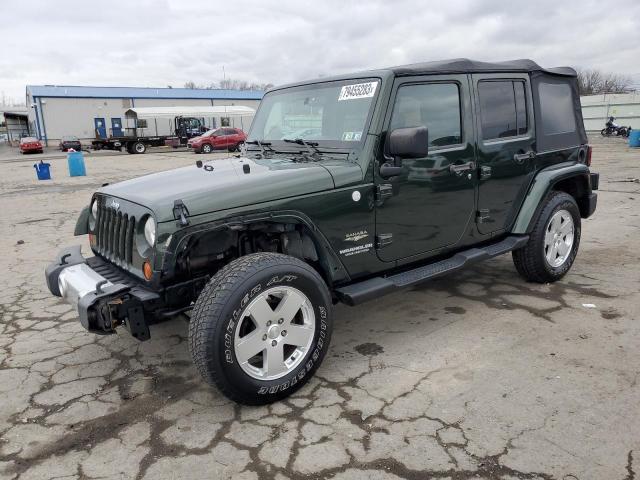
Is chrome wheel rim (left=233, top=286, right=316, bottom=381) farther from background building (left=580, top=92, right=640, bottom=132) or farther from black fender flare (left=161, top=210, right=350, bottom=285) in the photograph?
background building (left=580, top=92, right=640, bottom=132)

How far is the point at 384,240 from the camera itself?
3453mm

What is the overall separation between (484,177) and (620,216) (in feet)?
17.1

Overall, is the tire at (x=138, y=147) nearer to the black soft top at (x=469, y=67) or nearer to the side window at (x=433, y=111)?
the black soft top at (x=469, y=67)

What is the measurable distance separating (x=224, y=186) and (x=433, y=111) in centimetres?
173

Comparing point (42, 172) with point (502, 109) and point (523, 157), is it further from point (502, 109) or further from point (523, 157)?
point (523, 157)

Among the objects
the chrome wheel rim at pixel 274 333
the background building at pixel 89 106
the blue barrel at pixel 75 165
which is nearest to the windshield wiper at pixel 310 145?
the chrome wheel rim at pixel 274 333

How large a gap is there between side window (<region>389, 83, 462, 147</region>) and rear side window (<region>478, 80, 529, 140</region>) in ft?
1.07

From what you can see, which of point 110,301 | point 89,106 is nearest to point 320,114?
point 110,301

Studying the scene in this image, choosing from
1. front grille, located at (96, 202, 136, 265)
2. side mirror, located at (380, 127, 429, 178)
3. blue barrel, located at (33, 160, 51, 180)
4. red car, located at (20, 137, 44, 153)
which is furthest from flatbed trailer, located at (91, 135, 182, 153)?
side mirror, located at (380, 127, 429, 178)

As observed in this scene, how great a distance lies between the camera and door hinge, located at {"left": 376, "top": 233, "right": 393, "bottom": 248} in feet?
11.2

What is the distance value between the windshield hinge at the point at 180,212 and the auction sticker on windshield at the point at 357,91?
60.2 inches

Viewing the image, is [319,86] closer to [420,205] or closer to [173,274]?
[420,205]

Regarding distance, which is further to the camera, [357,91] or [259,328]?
[357,91]

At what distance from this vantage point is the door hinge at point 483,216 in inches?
160
